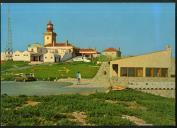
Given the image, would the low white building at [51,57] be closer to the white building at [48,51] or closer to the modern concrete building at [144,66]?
the white building at [48,51]

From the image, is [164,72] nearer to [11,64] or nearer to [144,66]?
[144,66]

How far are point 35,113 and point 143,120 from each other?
5.25ft

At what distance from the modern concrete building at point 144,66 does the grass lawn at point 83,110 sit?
46 cm

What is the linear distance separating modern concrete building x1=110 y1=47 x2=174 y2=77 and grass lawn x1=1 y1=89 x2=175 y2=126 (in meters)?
0.46

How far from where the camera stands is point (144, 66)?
24.3 feet

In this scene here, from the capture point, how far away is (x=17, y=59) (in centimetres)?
662

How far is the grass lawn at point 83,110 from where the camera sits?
6.31 m

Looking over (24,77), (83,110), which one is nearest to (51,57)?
(24,77)

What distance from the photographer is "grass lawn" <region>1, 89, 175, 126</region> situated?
6.31 m

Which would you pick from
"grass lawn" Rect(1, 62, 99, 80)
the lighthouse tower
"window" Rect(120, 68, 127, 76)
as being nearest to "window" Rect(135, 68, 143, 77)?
"window" Rect(120, 68, 127, 76)

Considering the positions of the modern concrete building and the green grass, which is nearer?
the green grass

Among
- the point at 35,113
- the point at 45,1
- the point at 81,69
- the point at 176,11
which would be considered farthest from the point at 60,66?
the point at 176,11

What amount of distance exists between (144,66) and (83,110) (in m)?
1.35

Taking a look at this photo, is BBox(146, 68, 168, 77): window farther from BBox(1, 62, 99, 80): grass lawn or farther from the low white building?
the low white building
